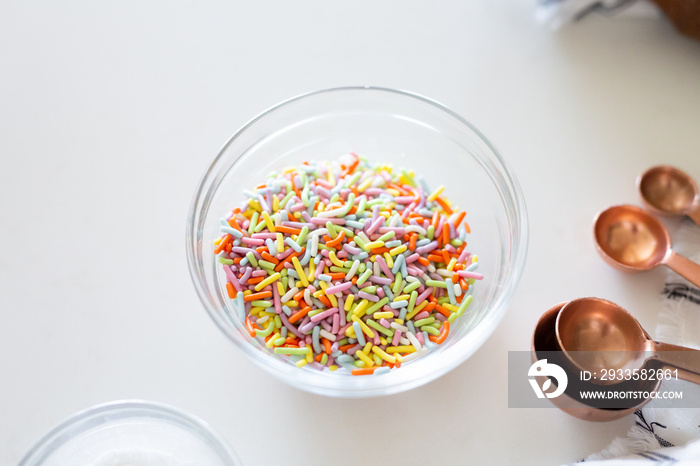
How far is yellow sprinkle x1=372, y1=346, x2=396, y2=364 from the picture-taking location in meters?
0.88

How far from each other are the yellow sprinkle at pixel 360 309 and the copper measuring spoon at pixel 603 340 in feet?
0.91

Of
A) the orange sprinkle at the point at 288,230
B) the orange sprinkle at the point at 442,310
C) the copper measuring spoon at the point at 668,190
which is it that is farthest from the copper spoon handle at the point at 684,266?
the orange sprinkle at the point at 288,230

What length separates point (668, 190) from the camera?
1088 millimetres

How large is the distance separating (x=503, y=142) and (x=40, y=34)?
915 millimetres

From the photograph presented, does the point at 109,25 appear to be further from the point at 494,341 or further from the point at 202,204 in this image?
the point at 494,341

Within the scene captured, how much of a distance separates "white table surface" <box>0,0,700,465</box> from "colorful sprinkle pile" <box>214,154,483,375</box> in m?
0.10

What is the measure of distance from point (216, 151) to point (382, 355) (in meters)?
0.50

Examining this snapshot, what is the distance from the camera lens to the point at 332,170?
102cm

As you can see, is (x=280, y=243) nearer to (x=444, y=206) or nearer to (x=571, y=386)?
(x=444, y=206)

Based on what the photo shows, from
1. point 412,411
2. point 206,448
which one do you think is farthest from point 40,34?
point 412,411

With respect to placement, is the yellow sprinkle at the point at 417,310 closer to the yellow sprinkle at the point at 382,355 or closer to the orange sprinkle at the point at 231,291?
the yellow sprinkle at the point at 382,355

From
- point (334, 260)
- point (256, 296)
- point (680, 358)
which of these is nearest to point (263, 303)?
point (256, 296)

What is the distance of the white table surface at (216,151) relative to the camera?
939 millimetres

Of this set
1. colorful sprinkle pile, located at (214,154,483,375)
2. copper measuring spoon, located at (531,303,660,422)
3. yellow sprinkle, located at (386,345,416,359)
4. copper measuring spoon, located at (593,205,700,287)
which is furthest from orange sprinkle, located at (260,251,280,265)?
copper measuring spoon, located at (593,205,700,287)
